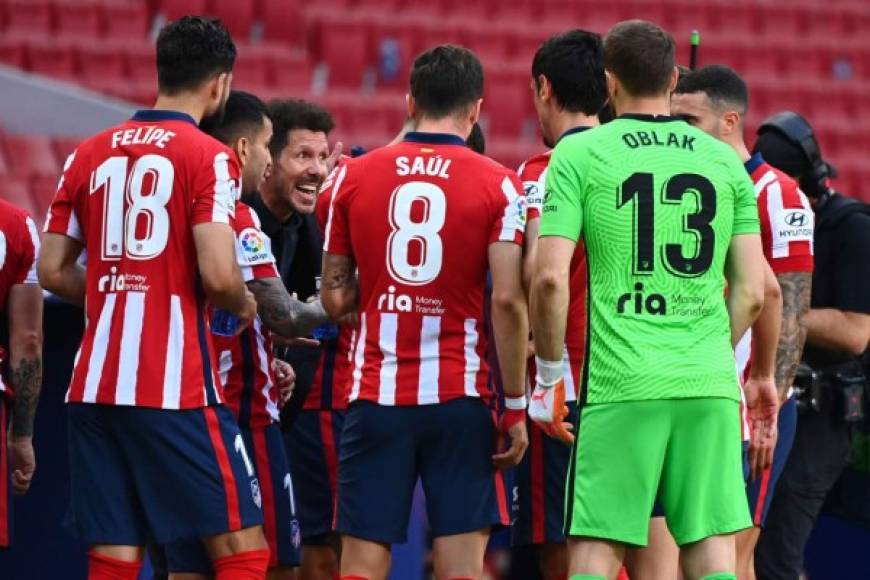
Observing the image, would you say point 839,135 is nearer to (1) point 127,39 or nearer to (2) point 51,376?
(1) point 127,39

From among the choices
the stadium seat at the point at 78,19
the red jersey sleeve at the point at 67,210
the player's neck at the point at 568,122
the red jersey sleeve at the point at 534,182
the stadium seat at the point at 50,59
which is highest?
the stadium seat at the point at 78,19

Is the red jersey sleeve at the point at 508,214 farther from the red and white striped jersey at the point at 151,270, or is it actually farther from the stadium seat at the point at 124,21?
the stadium seat at the point at 124,21

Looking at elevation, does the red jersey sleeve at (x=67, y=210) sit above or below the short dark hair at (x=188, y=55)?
below

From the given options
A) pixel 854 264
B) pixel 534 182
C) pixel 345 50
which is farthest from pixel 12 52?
pixel 534 182

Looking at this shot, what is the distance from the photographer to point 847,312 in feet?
20.3

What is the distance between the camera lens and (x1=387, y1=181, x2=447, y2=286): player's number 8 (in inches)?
190

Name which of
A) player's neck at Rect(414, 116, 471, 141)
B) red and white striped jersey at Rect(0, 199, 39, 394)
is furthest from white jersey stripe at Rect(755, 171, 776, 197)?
red and white striped jersey at Rect(0, 199, 39, 394)

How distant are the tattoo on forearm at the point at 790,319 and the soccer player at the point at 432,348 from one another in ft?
4.16

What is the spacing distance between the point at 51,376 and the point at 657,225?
2.82m

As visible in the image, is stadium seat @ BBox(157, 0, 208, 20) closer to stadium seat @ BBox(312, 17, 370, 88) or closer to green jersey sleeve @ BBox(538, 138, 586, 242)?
stadium seat @ BBox(312, 17, 370, 88)

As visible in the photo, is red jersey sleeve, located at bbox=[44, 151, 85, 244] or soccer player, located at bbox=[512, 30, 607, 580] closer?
red jersey sleeve, located at bbox=[44, 151, 85, 244]

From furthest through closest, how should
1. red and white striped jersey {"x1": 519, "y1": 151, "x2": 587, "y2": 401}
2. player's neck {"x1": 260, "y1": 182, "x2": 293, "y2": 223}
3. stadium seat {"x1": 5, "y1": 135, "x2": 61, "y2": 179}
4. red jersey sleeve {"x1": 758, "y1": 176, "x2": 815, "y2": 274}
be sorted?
stadium seat {"x1": 5, "y1": 135, "x2": 61, "y2": 179} < player's neck {"x1": 260, "y1": 182, "x2": 293, "y2": 223} < red jersey sleeve {"x1": 758, "y1": 176, "x2": 815, "y2": 274} < red and white striped jersey {"x1": 519, "y1": 151, "x2": 587, "y2": 401}

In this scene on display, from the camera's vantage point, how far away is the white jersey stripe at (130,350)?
4660 mm

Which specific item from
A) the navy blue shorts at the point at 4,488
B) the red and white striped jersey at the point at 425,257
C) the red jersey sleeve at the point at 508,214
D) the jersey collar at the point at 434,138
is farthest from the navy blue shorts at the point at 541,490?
the navy blue shorts at the point at 4,488
